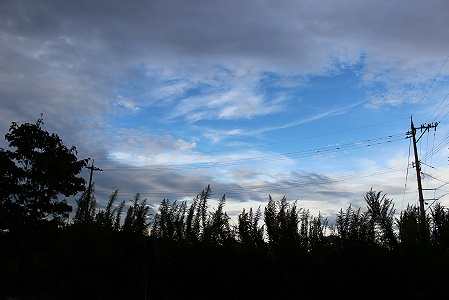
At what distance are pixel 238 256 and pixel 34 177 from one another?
9.88m

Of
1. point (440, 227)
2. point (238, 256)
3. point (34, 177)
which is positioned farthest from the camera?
point (34, 177)

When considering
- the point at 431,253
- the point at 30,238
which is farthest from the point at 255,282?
the point at 30,238

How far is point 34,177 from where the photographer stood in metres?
14.5

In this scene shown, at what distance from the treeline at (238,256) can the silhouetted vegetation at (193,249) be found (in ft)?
0.08

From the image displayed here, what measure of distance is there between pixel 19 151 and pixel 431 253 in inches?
578

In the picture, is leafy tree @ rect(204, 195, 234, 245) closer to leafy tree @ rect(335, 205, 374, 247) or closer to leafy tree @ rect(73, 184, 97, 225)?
leafy tree @ rect(335, 205, 374, 247)

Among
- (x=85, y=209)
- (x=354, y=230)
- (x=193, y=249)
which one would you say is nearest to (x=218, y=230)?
(x=193, y=249)

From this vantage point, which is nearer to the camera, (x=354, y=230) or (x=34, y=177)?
(x=354, y=230)

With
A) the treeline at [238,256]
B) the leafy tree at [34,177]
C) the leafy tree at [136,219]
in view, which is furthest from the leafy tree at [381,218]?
the leafy tree at [34,177]

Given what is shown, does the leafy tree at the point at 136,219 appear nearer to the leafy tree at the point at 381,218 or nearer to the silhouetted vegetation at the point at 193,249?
the silhouetted vegetation at the point at 193,249

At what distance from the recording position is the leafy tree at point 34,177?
1424cm

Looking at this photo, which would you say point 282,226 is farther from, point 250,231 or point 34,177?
point 34,177

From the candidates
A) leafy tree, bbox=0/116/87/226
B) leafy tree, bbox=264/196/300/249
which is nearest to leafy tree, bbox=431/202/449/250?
leafy tree, bbox=264/196/300/249

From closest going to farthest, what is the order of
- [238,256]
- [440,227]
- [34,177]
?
[440,227] → [238,256] → [34,177]
